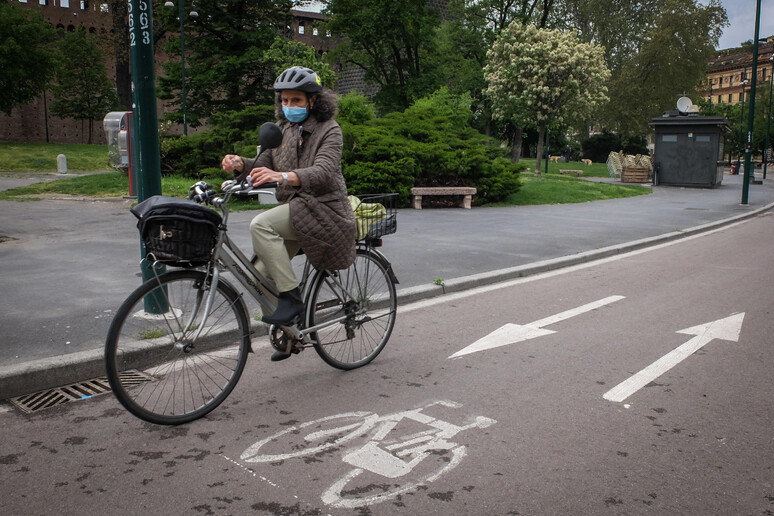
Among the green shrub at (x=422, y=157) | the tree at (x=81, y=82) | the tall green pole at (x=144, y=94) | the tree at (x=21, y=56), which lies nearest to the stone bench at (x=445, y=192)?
the green shrub at (x=422, y=157)

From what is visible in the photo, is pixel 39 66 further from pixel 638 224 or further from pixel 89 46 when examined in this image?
pixel 638 224

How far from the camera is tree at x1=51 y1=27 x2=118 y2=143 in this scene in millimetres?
53156

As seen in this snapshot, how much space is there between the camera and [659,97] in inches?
2084

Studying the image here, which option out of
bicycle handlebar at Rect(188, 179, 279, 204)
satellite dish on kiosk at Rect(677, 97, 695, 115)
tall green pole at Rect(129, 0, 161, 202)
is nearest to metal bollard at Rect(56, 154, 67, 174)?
tall green pole at Rect(129, 0, 161, 202)

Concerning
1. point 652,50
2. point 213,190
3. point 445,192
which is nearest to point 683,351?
point 213,190

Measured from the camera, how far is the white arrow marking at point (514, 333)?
5.66 metres

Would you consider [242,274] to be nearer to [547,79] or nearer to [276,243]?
[276,243]

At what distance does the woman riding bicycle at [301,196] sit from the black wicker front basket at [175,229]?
437mm

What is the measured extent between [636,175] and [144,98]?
31.6 meters

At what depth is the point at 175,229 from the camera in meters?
3.62

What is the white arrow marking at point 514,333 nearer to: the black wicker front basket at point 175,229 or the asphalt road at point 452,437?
the asphalt road at point 452,437

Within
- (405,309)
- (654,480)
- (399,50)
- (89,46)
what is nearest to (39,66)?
(89,46)

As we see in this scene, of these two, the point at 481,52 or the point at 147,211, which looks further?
the point at 481,52

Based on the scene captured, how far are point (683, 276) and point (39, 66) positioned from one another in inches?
1762
